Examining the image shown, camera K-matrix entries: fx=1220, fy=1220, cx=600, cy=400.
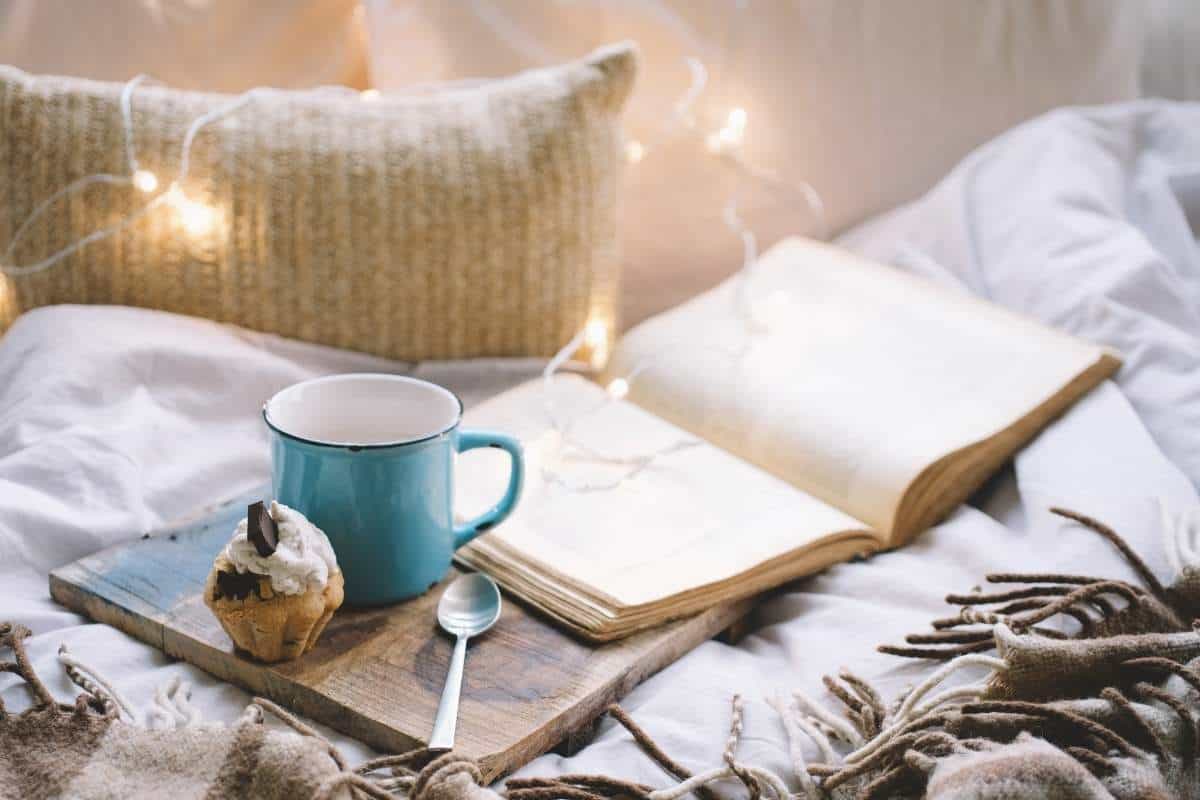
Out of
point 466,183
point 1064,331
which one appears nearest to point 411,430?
point 466,183

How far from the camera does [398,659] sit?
664 mm

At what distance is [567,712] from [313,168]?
19.0 inches

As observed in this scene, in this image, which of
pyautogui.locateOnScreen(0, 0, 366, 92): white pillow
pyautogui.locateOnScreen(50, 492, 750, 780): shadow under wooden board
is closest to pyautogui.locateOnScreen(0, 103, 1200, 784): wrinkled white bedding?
pyautogui.locateOnScreen(50, 492, 750, 780): shadow under wooden board

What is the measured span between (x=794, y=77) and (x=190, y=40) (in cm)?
57

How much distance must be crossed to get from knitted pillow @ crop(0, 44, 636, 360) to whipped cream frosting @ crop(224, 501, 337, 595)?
34 centimetres

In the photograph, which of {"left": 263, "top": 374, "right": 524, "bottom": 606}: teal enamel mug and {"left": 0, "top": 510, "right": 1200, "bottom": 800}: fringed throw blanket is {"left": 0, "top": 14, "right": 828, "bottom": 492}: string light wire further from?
{"left": 0, "top": 510, "right": 1200, "bottom": 800}: fringed throw blanket

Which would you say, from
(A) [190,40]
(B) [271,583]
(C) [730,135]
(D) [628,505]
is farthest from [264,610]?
(C) [730,135]

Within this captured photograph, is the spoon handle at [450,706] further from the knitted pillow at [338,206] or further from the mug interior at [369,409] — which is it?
the knitted pillow at [338,206]

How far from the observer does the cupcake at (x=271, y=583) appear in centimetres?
62

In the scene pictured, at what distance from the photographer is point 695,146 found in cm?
120

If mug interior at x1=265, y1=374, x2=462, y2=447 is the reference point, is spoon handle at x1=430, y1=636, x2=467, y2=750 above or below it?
below

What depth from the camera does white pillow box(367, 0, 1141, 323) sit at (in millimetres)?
1135

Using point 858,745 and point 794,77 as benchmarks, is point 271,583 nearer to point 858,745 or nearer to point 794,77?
point 858,745

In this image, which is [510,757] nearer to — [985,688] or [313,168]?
[985,688]
